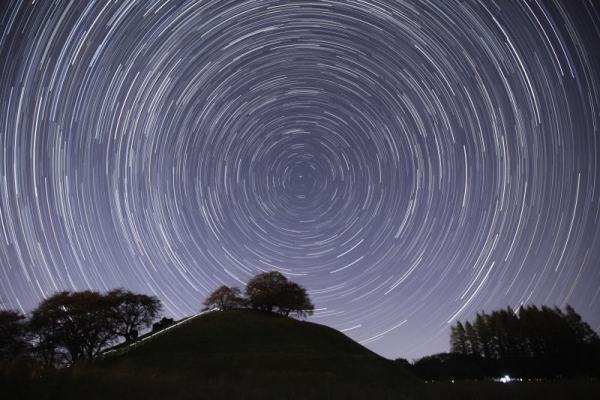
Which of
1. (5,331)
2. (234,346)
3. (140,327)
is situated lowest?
(234,346)

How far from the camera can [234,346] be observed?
35.7m

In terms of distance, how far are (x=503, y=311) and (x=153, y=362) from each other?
7505cm

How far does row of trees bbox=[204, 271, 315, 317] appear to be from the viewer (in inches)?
2393

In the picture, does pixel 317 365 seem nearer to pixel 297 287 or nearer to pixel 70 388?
pixel 70 388

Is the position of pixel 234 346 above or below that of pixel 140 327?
below

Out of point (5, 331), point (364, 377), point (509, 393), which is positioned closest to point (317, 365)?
point (364, 377)

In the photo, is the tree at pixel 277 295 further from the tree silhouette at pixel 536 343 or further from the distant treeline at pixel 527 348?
the tree silhouette at pixel 536 343

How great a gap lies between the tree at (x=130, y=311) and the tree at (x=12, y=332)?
10.6 metres

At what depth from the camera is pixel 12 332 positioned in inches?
1831

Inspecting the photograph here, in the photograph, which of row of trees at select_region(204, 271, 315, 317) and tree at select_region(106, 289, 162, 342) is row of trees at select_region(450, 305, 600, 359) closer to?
row of trees at select_region(204, 271, 315, 317)

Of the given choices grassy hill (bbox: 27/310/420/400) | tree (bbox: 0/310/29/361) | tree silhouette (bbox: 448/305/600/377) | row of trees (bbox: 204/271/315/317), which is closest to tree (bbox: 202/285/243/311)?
row of trees (bbox: 204/271/315/317)

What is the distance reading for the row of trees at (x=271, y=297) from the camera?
60.8 meters

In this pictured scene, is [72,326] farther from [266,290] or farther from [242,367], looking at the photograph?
[242,367]

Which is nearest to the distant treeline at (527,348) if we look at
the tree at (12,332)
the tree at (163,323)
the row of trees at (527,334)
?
the row of trees at (527,334)
